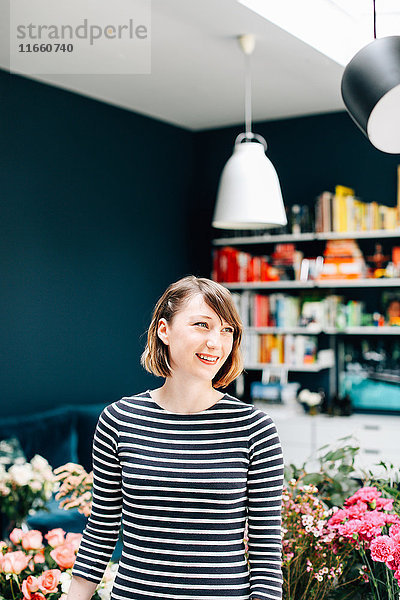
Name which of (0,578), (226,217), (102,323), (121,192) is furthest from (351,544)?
(121,192)

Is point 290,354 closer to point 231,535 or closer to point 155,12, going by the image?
point 155,12

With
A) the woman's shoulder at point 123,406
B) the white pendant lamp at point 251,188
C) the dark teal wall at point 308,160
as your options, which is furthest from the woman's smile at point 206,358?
the dark teal wall at point 308,160

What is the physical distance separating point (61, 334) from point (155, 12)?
211cm

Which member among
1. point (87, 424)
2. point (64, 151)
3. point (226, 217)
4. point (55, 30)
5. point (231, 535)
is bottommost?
point (87, 424)

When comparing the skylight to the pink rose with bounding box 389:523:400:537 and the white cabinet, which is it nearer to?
the white cabinet

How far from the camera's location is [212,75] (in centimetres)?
440

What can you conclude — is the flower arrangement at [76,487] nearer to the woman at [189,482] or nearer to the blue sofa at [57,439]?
the woman at [189,482]

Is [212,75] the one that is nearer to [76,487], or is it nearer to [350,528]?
[76,487]

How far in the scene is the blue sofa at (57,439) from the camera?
355 centimetres

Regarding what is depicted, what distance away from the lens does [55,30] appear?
3.62 m

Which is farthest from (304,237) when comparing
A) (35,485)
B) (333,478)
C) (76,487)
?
(76,487)

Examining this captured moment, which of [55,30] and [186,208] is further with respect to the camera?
[186,208]

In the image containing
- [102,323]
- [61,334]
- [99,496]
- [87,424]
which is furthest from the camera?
[102,323]

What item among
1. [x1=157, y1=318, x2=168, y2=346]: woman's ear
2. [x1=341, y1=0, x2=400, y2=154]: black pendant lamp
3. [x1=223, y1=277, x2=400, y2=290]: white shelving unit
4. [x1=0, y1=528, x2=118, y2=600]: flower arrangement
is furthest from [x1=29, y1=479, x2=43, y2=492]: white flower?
[x1=223, y1=277, x2=400, y2=290]: white shelving unit
